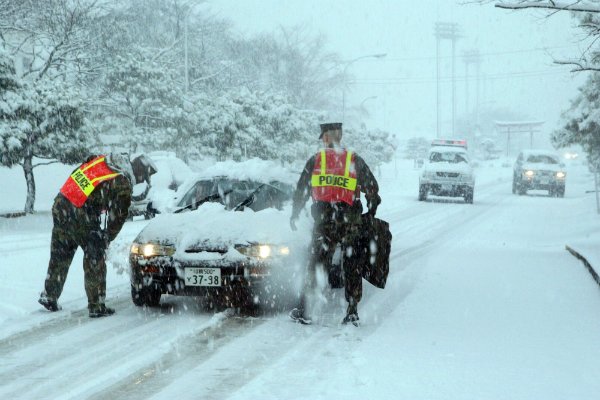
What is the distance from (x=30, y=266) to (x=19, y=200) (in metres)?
17.4

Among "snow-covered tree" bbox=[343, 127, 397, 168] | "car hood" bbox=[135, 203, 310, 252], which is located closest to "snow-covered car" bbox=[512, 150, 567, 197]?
"snow-covered tree" bbox=[343, 127, 397, 168]

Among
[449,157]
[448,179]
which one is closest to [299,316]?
[448,179]

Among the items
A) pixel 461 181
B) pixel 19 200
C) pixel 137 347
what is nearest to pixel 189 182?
pixel 137 347

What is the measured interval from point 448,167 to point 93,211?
1905 centimetres

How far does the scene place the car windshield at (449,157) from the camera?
82.9 feet

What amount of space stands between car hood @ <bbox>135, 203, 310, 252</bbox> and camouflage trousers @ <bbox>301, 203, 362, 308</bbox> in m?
0.32

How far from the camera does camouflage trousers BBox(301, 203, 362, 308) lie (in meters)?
6.38

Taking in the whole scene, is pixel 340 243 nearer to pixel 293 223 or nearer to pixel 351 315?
pixel 293 223

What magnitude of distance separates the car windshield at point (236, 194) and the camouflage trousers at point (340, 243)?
1.41m

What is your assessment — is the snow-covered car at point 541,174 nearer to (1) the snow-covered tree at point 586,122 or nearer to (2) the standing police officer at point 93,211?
(1) the snow-covered tree at point 586,122

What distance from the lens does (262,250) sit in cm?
651

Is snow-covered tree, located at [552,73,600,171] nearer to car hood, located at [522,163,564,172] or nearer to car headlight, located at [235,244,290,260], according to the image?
car hood, located at [522,163,564,172]

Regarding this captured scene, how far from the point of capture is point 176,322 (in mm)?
6512

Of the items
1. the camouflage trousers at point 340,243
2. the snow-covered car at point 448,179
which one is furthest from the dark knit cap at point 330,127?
the snow-covered car at point 448,179
